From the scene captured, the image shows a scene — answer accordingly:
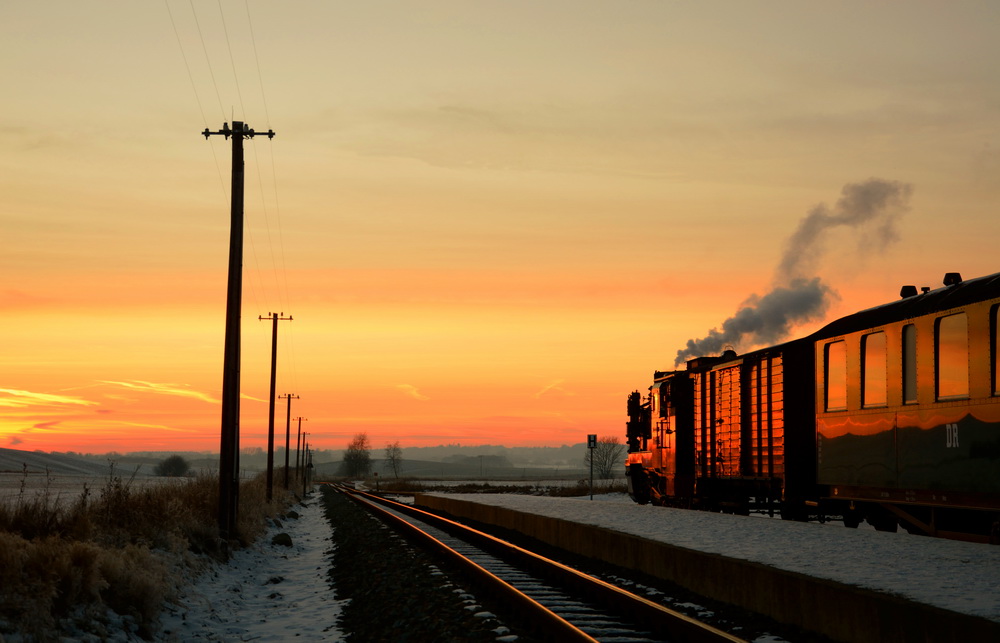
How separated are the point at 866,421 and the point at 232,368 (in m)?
13.5

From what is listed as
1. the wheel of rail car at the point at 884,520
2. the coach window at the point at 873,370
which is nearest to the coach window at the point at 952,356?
the coach window at the point at 873,370

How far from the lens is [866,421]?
52.3 feet

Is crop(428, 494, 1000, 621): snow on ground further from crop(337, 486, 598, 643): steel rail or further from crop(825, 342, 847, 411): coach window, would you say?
crop(337, 486, 598, 643): steel rail

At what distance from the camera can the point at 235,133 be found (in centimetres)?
2242

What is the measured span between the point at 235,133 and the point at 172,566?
469 inches

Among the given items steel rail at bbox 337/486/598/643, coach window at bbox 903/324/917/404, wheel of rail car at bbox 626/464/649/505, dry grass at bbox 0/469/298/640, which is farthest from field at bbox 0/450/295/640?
wheel of rail car at bbox 626/464/649/505

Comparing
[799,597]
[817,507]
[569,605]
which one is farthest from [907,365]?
[569,605]

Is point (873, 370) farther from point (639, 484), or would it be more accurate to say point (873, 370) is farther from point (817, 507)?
point (639, 484)

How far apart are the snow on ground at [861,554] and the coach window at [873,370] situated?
7.46 ft

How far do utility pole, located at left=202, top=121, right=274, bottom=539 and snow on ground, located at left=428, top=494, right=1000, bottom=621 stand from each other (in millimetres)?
8159

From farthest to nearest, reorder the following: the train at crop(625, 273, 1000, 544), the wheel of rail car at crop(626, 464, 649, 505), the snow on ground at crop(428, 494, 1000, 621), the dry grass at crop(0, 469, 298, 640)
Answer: the wheel of rail car at crop(626, 464, 649, 505)
the train at crop(625, 273, 1000, 544)
the snow on ground at crop(428, 494, 1000, 621)
the dry grass at crop(0, 469, 298, 640)

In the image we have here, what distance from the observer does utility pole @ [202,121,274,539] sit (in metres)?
20.5

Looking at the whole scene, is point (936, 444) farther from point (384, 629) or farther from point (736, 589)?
point (384, 629)

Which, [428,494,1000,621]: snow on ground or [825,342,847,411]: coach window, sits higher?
[825,342,847,411]: coach window
